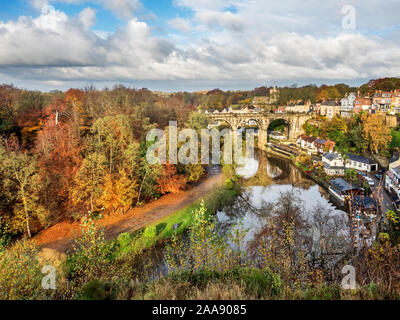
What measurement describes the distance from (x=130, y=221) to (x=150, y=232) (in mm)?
2480

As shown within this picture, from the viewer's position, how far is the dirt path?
1347cm

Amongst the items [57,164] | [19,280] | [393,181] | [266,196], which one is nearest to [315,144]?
[393,181]

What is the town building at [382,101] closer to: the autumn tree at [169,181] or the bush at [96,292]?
the autumn tree at [169,181]

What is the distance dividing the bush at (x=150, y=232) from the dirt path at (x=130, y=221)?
1204mm

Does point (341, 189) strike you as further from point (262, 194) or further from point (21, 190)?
point (21, 190)

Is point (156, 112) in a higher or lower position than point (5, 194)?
higher

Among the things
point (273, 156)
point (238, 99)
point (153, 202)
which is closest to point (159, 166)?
point (153, 202)

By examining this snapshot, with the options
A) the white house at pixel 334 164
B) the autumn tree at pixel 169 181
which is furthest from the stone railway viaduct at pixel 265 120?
the autumn tree at pixel 169 181

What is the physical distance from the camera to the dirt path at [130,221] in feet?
44.2

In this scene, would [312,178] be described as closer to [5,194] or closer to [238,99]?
[5,194]

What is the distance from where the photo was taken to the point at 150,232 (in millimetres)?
14344

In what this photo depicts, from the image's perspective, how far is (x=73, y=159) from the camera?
1658 cm

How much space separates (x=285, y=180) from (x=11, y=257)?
2369cm
